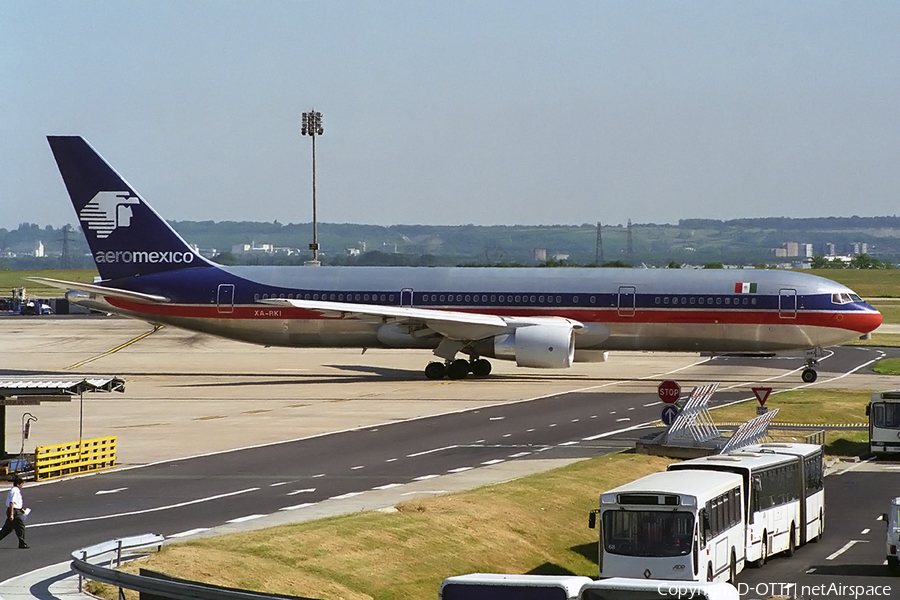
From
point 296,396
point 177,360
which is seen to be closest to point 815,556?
point 296,396

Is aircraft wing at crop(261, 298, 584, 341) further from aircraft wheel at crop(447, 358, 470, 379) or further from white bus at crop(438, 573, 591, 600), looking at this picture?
white bus at crop(438, 573, 591, 600)

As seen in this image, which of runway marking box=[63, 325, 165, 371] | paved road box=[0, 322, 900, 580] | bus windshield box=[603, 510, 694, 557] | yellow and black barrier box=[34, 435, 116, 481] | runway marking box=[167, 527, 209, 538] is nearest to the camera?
bus windshield box=[603, 510, 694, 557]

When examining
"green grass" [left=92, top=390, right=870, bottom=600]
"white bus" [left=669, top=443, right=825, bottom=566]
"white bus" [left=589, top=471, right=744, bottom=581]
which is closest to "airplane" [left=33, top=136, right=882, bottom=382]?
"green grass" [left=92, top=390, right=870, bottom=600]

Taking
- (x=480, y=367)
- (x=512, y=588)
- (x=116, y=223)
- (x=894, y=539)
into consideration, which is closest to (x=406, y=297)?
(x=480, y=367)

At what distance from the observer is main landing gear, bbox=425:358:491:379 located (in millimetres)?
66625

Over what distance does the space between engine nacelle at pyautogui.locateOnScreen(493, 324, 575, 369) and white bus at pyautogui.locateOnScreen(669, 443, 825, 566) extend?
1101 inches

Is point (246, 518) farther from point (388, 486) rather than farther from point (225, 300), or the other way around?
point (225, 300)

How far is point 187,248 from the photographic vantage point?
6894cm

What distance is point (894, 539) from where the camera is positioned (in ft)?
88.0

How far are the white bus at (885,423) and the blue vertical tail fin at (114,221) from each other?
38.0 meters

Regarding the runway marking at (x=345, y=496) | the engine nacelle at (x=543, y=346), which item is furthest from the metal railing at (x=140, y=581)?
the engine nacelle at (x=543, y=346)

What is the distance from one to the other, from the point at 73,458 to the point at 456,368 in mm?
30581

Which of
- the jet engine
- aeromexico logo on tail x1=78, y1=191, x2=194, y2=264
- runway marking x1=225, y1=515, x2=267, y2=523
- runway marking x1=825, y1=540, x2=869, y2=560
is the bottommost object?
runway marking x1=825, y1=540, x2=869, y2=560

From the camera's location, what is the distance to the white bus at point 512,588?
674 inches
